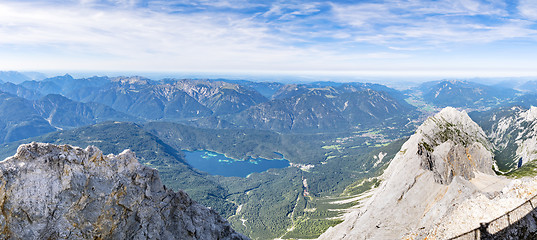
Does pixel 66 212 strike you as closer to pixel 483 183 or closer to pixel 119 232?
pixel 119 232

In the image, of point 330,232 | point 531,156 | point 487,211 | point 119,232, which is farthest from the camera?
point 531,156

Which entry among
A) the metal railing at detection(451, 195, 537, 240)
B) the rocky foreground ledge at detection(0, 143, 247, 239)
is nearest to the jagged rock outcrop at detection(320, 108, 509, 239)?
the metal railing at detection(451, 195, 537, 240)

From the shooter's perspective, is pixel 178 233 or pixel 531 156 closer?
pixel 178 233

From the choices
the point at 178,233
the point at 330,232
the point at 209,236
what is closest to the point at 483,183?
the point at 330,232

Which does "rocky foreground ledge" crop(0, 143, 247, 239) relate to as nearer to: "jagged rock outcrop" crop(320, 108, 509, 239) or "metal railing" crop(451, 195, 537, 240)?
"metal railing" crop(451, 195, 537, 240)

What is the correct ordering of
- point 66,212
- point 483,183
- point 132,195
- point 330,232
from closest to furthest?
1. point 66,212
2. point 132,195
3. point 330,232
4. point 483,183

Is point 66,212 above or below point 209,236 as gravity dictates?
above

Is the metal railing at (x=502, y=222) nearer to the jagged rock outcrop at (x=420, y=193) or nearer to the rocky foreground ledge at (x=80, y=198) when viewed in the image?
the jagged rock outcrop at (x=420, y=193)

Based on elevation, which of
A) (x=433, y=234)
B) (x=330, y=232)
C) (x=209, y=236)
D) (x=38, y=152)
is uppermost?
(x=38, y=152)
